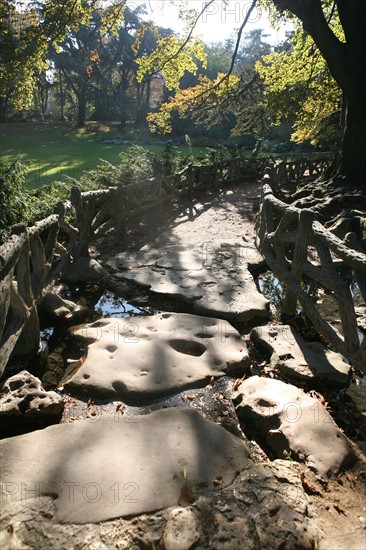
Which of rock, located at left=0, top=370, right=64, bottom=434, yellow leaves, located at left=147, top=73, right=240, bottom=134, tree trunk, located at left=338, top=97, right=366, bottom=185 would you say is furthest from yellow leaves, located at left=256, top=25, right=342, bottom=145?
rock, located at left=0, top=370, right=64, bottom=434

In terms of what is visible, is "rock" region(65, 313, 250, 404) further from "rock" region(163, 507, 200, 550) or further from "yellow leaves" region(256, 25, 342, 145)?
"yellow leaves" region(256, 25, 342, 145)

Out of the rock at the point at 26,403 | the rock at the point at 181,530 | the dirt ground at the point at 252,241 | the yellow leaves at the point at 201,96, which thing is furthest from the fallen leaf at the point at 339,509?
the yellow leaves at the point at 201,96

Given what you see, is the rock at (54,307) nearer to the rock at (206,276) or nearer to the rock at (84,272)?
the rock at (84,272)

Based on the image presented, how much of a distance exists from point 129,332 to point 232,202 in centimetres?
1118

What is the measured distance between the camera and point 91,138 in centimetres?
4175

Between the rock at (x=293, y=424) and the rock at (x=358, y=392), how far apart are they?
0.75 meters

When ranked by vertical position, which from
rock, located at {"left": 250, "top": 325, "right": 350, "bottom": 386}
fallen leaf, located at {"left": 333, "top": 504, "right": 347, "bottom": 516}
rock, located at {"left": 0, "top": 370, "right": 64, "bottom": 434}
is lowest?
rock, located at {"left": 0, "top": 370, "right": 64, "bottom": 434}

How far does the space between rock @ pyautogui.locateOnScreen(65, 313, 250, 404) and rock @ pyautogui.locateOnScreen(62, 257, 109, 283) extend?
1789mm

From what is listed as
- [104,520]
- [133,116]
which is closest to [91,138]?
[133,116]

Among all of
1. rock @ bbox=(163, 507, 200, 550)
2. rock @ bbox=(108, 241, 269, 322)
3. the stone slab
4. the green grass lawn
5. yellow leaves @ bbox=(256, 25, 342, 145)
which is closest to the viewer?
rock @ bbox=(163, 507, 200, 550)

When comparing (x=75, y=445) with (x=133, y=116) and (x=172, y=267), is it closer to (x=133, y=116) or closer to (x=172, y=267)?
(x=172, y=267)

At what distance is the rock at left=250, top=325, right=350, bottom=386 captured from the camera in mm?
4273

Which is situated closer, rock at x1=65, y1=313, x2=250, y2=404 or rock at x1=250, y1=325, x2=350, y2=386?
rock at x1=65, y1=313, x2=250, y2=404

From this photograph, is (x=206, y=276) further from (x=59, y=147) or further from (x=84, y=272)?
(x=59, y=147)
